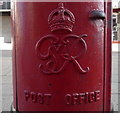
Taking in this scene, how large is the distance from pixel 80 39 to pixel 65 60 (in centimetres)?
18

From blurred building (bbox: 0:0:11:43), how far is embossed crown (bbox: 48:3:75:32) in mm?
20732

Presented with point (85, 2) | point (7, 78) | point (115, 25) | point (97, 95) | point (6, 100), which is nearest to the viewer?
point (85, 2)

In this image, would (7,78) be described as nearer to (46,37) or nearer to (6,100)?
(6,100)

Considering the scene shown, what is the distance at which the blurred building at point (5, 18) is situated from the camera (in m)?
22.2

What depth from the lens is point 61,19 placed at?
1.67 meters

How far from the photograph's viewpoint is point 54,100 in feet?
5.96

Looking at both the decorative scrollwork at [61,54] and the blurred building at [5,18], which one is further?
the blurred building at [5,18]

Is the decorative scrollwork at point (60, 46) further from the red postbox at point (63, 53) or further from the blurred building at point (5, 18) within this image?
the blurred building at point (5, 18)

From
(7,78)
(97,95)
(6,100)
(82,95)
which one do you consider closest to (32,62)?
(82,95)

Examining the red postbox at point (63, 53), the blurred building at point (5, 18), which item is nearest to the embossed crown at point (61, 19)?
the red postbox at point (63, 53)

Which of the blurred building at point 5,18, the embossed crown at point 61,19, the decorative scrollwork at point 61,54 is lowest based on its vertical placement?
the decorative scrollwork at point 61,54

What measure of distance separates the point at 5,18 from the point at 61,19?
22923 millimetres

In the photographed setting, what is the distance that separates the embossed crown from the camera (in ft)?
5.50

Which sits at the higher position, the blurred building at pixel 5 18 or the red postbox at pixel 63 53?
the blurred building at pixel 5 18
